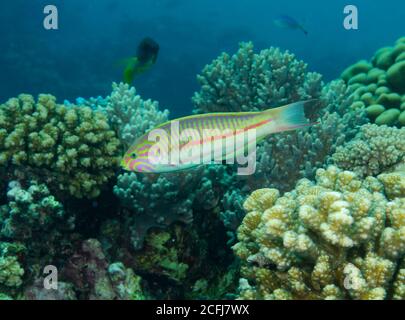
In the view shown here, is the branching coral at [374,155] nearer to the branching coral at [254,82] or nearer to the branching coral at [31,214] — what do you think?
the branching coral at [254,82]

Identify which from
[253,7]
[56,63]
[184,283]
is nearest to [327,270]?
[184,283]

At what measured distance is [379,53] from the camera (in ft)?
26.8

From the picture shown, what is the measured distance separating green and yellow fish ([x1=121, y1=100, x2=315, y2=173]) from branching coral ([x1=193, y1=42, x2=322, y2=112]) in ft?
6.47

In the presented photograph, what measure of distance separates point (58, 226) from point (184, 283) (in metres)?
1.52

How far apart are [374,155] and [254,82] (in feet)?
7.14

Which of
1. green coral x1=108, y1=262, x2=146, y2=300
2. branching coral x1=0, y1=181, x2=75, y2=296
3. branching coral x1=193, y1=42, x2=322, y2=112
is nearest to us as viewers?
branching coral x1=0, y1=181, x2=75, y2=296

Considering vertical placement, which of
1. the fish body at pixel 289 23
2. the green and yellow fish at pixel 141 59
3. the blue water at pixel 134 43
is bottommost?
the green and yellow fish at pixel 141 59

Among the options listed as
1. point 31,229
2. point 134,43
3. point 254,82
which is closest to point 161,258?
point 31,229

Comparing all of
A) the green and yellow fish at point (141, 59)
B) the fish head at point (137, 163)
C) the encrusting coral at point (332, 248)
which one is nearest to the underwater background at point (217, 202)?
the encrusting coral at point (332, 248)

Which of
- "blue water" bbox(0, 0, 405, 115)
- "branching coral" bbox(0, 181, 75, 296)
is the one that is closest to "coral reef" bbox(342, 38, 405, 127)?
"branching coral" bbox(0, 181, 75, 296)

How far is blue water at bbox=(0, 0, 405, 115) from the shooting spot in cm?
2538

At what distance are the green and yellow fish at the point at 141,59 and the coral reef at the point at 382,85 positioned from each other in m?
3.76

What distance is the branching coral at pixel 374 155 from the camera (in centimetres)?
357

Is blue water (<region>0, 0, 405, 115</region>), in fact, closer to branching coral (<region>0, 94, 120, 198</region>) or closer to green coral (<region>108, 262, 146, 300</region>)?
branching coral (<region>0, 94, 120, 198</region>)
